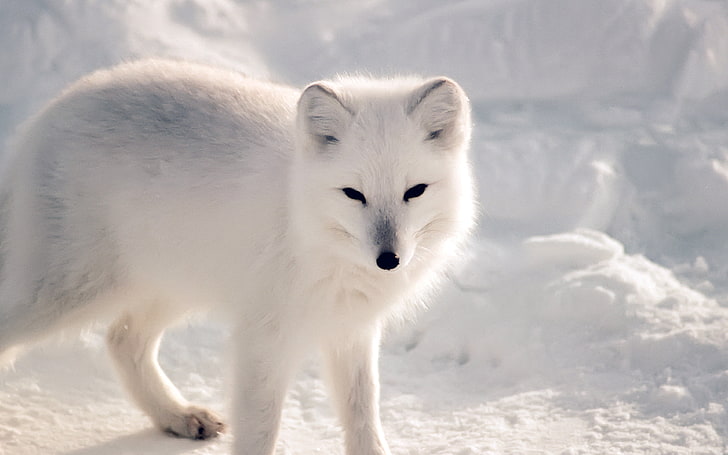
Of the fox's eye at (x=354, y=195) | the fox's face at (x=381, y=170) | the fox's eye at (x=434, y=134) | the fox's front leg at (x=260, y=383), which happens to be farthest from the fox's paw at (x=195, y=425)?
the fox's eye at (x=434, y=134)

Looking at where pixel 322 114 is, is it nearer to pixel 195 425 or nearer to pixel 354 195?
pixel 354 195

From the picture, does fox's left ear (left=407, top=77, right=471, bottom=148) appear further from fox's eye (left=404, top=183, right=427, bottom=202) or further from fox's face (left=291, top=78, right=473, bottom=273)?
fox's eye (left=404, top=183, right=427, bottom=202)

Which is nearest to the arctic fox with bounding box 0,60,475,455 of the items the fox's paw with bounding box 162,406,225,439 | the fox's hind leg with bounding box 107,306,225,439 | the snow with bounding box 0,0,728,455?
the fox's hind leg with bounding box 107,306,225,439

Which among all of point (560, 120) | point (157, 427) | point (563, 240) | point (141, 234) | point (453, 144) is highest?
point (560, 120)

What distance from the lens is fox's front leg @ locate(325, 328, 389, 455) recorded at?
2945mm

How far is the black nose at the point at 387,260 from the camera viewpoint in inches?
87.8

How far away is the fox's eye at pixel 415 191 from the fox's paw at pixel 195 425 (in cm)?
156

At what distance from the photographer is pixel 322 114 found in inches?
96.3

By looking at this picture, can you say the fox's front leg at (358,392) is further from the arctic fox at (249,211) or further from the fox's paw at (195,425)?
the fox's paw at (195,425)

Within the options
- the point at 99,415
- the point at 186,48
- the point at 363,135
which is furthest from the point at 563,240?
the point at 186,48

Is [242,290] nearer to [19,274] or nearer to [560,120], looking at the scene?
[19,274]

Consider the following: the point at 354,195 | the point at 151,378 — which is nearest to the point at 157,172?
the point at 354,195

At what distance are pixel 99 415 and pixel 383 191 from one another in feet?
6.32

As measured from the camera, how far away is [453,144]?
2539 mm
